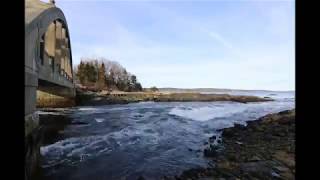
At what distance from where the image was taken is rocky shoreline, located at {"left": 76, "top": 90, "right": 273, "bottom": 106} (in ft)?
129

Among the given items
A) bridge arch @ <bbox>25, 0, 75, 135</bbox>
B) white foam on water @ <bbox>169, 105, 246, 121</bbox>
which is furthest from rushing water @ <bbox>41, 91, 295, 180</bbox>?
bridge arch @ <bbox>25, 0, 75, 135</bbox>

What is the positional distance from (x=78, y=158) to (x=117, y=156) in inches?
66.0

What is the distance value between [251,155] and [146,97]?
3319cm

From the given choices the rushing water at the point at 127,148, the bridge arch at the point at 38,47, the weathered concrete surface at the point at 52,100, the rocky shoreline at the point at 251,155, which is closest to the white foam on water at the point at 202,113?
the rushing water at the point at 127,148

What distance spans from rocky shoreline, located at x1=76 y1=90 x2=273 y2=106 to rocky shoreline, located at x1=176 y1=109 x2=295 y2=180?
66.1 ft

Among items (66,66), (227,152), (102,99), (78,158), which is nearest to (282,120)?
(227,152)

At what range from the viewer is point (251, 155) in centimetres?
1577

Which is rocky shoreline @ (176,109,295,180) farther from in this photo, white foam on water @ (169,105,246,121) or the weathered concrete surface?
the weathered concrete surface

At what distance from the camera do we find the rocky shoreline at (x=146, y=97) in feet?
129

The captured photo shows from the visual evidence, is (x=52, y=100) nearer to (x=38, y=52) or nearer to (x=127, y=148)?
(x=127, y=148)

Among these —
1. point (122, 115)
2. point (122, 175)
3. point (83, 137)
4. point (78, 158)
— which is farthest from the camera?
point (122, 115)

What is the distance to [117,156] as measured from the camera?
1605 cm
